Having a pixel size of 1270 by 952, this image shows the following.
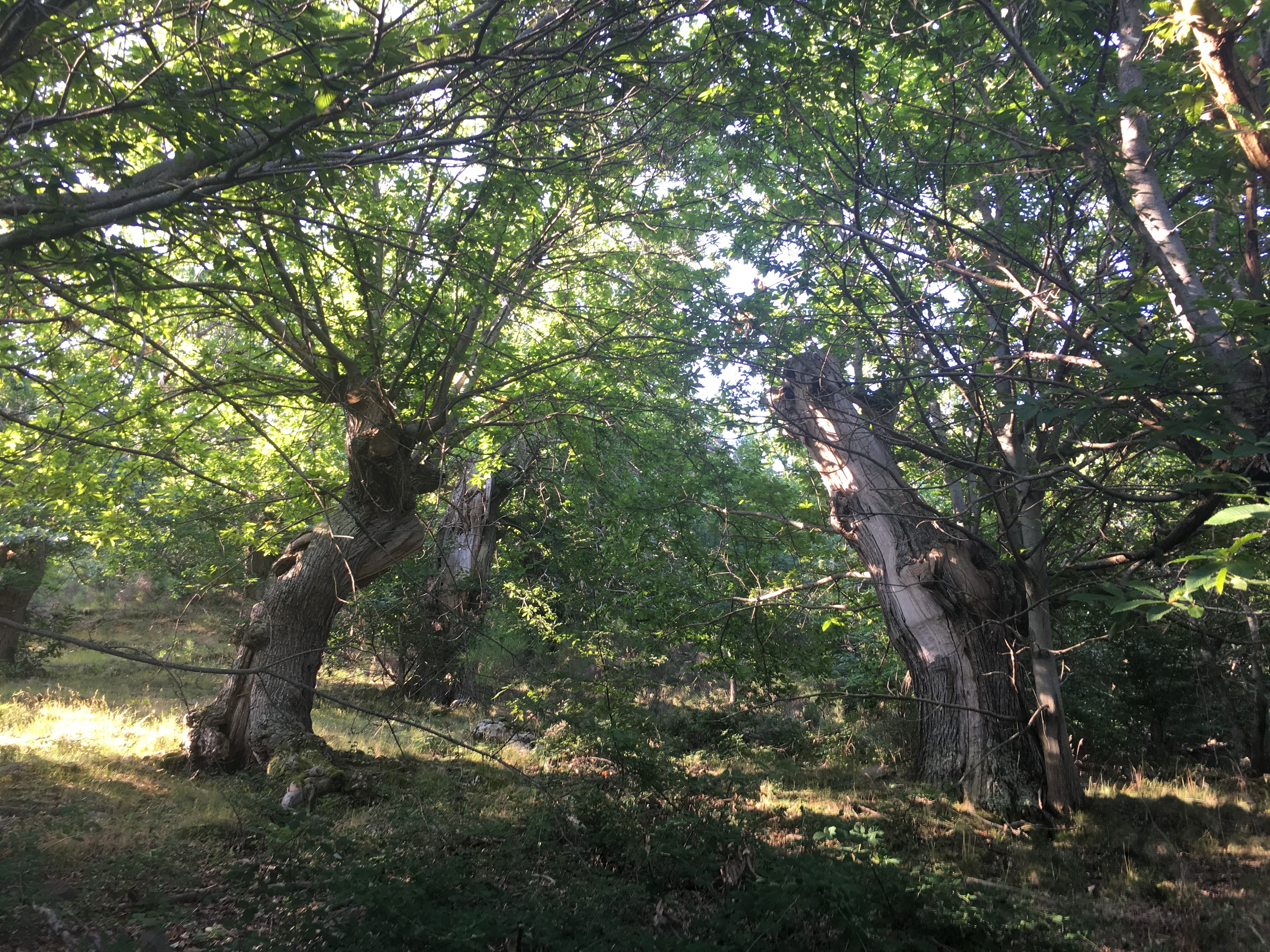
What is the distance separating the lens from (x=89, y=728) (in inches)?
310

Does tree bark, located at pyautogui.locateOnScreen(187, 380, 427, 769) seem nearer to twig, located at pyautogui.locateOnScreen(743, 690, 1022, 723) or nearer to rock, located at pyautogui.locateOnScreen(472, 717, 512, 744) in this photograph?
rock, located at pyautogui.locateOnScreen(472, 717, 512, 744)

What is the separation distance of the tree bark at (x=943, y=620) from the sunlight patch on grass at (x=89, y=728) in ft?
24.4

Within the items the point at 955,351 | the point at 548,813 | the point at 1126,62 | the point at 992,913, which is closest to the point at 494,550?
the point at 548,813

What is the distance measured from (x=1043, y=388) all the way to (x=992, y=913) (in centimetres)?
325

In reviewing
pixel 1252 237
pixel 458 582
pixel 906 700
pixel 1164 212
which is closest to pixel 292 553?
pixel 458 582

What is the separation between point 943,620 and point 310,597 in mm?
6270

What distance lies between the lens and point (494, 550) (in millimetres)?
14078

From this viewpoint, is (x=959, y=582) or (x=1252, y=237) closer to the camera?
(x=1252, y=237)

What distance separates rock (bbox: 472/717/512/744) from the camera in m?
9.64

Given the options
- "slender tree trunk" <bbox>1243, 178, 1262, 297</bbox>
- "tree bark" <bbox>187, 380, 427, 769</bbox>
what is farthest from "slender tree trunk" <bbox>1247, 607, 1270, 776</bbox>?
"tree bark" <bbox>187, 380, 427, 769</bbox>

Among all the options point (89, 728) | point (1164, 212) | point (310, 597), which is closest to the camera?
point (1164, 212)

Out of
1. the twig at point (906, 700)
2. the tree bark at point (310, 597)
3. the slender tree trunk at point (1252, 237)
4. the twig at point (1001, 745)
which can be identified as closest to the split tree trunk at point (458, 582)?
the tree bark at point (310, 597)

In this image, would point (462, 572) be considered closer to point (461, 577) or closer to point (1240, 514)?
point (461, 577)

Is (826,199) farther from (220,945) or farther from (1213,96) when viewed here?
(220,945)
